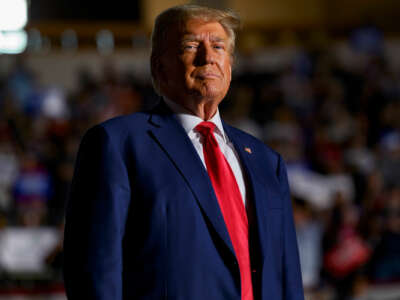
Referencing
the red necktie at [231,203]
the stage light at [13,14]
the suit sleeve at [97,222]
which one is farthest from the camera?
the stage light at [13,14]

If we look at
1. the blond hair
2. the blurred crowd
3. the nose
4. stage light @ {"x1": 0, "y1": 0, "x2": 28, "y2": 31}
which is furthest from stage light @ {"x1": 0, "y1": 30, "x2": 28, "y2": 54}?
the nose

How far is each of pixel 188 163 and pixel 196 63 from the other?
227 millimetres

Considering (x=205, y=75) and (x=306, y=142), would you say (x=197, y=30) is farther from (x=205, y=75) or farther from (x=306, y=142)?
(x=306, y=142)

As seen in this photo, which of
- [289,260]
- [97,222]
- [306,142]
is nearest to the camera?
[97,222]

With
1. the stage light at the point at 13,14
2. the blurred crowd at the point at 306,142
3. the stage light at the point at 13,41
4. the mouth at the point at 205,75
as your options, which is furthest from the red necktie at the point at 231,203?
the stage light at the point at 13,14

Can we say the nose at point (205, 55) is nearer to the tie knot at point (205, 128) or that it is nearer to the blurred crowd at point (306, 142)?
the tie knot at point (205, 128)

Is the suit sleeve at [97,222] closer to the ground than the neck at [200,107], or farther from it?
closer to the ground

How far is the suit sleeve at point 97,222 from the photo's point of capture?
4.22 ft

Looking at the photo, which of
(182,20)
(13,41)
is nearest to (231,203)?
(182,20)

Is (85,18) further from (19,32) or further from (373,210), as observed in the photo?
(373,210)

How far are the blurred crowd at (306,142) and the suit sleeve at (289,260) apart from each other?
3364 millimetres

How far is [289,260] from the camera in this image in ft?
5.07

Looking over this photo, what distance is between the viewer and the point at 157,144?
1421 millimetres

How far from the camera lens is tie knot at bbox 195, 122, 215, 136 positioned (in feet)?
4.87
